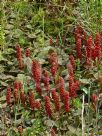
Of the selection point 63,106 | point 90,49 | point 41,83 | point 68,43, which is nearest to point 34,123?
point 63,106

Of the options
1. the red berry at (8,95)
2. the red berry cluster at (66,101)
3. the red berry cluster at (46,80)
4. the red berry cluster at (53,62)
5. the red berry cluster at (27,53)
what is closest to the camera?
the red berry cluster at (66,101)

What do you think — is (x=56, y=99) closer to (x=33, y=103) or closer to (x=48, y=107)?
(x=48, y=107)

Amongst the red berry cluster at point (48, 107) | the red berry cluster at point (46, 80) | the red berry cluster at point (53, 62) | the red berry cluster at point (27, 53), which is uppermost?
the red berry cluster at point (27, 53)

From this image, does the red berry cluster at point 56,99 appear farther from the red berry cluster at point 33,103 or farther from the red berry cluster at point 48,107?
the red berry cluster at point 33,103

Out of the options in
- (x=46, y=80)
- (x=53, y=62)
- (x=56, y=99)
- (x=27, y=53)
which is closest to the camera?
(x=56, y=99)

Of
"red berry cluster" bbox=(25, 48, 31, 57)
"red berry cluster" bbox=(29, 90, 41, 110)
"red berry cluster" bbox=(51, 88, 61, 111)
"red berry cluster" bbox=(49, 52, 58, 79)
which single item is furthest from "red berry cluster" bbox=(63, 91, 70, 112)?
"red berry cluster" bbox=(25, 48, 31, 57)

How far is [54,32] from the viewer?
4.83 m

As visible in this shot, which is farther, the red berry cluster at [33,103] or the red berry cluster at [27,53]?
the red berry cluster at [27,53]

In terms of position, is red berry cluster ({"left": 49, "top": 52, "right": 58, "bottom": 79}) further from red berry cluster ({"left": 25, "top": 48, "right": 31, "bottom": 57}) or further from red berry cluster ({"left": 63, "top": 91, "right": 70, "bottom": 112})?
red berry cluster ({"left": 63, "top": 91, "right": 70, "bottom": 112})

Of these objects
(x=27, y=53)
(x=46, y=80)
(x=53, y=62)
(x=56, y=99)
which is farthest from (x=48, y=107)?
(x=27, y=53)

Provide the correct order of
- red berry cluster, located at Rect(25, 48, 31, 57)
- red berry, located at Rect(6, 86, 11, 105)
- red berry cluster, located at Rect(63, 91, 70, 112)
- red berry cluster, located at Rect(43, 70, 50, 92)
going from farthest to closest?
1. red berry cluster, located at Rect(25, 48, 31, 57)
2. red berry cluster, located at Rect(43, 70, 50, 92)
3. red berry, located at Rect(6, 86, 11, 105)
4. red berry cluster, located at Rect(63, 91, 70, 112)

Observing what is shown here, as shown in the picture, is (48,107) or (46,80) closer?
(48,107)

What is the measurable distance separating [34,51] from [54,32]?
1.53ft

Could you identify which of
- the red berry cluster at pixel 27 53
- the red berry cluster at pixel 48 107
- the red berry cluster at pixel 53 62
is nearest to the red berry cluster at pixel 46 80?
the red berry cluster at pixel 53 62
